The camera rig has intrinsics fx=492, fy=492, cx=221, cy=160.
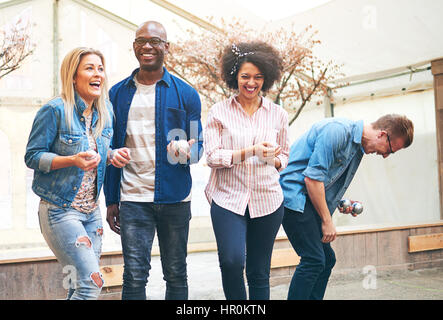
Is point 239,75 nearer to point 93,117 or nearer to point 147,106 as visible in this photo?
point 147,106

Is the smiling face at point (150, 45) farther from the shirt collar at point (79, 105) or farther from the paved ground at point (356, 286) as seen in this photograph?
the paved ground at point (356, 286)

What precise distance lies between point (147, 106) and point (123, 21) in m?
3.92

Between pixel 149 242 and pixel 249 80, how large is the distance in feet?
2.99

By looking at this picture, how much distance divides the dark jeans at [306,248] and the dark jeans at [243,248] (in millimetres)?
263

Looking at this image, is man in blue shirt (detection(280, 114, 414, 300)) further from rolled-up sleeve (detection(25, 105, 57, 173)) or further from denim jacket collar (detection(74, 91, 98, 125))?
rolled-up sleeve (detection(25, 105, 57, 173))

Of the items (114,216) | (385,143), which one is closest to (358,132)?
(385,143)

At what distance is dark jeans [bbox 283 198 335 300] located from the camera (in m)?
2.55

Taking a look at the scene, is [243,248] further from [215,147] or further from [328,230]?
[328,230]

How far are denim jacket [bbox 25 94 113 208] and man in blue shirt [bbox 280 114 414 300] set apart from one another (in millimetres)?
1126

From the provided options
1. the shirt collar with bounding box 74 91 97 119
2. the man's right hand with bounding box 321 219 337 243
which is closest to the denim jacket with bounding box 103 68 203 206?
the shirt collar with bounding box 74 91 97 119

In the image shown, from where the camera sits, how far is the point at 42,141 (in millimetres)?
2057

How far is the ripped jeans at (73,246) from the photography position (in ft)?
6.61

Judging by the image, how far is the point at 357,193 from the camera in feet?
23.1

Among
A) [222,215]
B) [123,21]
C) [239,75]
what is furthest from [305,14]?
[222,215]
